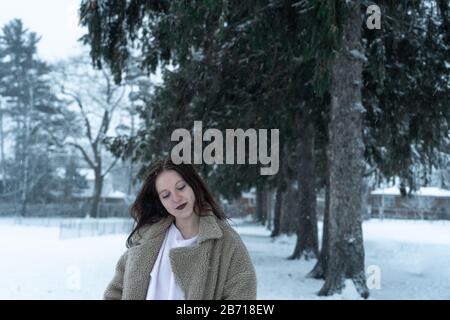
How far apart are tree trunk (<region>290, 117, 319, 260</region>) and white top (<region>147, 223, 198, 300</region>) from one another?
35.5ft

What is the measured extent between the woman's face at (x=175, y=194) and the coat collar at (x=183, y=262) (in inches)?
3.2

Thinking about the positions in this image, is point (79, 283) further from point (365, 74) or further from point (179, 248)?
point (179, 248)

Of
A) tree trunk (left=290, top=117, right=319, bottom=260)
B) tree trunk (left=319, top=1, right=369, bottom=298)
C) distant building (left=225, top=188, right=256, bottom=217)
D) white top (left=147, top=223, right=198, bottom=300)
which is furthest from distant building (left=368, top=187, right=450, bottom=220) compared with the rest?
distant building (left=225, top=188, right=256, bottom=217)

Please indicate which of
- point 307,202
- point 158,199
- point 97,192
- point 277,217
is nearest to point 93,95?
point 97,192

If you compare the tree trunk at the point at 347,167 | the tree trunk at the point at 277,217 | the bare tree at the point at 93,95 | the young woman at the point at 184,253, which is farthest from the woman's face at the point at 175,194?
the bare tree at the point at 93,95

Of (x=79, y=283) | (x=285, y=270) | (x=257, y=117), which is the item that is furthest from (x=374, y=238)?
(x=79, y=283)

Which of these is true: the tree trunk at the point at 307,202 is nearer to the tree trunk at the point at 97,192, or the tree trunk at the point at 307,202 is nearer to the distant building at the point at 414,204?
the distant building at the point at 414,204

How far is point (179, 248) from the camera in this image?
6.66 feet

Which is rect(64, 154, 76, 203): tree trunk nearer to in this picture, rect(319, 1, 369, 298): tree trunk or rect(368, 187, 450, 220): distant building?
rect(368, 187, 450, 220): distant building

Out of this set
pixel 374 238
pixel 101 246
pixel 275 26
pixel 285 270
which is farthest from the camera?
pixel 101 246

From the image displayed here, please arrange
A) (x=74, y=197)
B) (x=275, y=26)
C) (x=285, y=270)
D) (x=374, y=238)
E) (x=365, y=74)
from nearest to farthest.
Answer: (x=275, y=26)
(x=365, y=74)
(x=285, y=270)
(x=374, y=238)
(x=74, y=197)
